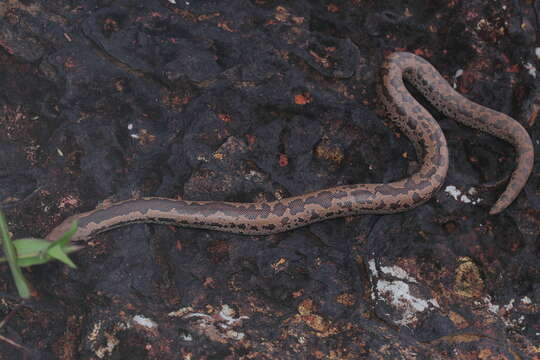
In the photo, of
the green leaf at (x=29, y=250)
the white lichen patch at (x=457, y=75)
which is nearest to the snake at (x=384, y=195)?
the white lichen patch at (x=457, y=75)

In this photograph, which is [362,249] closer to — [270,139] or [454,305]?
[454,305]

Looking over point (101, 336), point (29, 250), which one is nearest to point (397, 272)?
point (101, 336)

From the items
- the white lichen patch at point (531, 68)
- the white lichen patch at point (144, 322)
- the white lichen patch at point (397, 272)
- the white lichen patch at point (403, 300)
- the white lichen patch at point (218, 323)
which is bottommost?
the white lichen patch at point (144, 322)

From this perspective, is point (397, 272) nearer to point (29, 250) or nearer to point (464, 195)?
point (464, 195)

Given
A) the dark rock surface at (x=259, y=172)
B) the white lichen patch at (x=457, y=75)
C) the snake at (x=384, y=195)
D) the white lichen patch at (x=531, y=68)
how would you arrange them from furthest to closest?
1. the white lichen patch at (x=457, y=75)
2. the white lichen patch at (x=531, y=68)
3. the snake at (x=384, y=195)
4. the dark rock surface at (x=259, y=172)

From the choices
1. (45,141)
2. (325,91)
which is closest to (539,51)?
(325,91)

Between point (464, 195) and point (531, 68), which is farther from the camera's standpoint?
point (531, 68)

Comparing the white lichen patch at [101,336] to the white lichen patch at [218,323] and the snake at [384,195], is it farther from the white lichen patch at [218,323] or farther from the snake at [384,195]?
the snake at [384,195]
